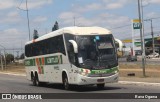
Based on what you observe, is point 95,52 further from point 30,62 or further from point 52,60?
point 30,62

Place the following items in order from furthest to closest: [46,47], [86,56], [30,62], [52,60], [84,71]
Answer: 1. [30,62]
2. [46,47]
3. [52,60]
4. [86,56]
5. [84,71]

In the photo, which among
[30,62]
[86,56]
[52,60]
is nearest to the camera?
[86,56]

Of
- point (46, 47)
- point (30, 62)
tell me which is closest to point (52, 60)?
point (46, 47)

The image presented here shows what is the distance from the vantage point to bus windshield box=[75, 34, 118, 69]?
2392cm

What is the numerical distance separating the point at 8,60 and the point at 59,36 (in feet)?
462

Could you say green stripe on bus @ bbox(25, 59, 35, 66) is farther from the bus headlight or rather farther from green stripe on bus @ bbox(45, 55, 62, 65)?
the bus headlight

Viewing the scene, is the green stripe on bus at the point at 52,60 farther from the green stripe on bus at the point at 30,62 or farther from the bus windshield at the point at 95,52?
the green stripe on bus at the point at 30,62

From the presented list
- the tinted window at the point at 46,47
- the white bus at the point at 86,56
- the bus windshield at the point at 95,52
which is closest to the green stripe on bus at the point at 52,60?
the white bus at the point at 86,56

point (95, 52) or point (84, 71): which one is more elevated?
point (95, 52)

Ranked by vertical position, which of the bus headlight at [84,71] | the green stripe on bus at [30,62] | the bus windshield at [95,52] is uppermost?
the bus windshield at [95,52]

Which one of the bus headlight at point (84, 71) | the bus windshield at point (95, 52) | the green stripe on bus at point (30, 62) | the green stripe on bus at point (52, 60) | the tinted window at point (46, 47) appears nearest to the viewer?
the bus headlight at point (84, 71)

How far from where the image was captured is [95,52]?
947 inches

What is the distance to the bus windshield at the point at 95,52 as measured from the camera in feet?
78.5

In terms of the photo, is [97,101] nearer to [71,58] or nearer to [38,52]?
[71,58]
